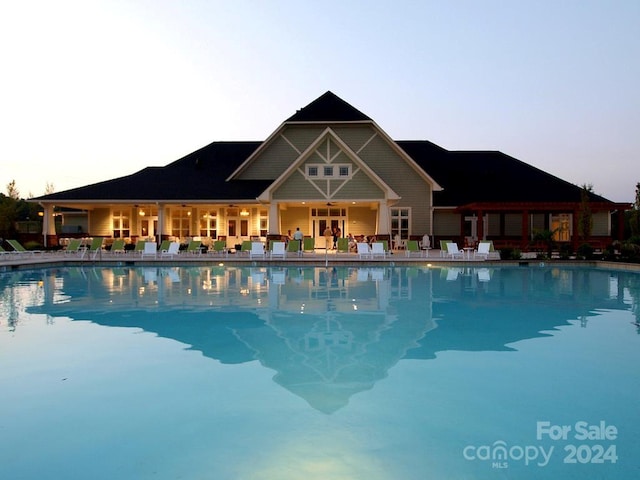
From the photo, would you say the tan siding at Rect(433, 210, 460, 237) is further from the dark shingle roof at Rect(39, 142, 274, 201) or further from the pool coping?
the dark shingle roof at Rect(39, 142, 274, 201)

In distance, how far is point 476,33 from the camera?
2717 cm

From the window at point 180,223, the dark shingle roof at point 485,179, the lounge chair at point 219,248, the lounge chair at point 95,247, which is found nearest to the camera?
the lounge chair at point 95,247

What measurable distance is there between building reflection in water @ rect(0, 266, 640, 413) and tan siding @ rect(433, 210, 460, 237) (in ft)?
32.9

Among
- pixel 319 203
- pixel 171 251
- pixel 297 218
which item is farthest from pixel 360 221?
pixel 171 251

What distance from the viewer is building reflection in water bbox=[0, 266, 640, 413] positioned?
7.38m

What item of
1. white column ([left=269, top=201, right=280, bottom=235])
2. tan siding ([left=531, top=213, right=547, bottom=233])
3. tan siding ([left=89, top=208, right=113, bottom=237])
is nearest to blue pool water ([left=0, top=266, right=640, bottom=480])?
white column ([left=269, top=201, right=280, bottom=235])

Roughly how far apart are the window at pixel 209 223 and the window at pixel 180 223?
1013 millimetres

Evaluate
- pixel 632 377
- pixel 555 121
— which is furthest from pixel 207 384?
pixel 555 121

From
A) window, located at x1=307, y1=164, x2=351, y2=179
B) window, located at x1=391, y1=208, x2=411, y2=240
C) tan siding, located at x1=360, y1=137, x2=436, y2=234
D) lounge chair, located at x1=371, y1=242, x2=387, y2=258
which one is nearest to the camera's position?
lounge chair, located at x1=371, y1=242, x2=387, y2=258

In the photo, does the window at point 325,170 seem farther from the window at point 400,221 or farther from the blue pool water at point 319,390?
the blue pool water at point 319,390

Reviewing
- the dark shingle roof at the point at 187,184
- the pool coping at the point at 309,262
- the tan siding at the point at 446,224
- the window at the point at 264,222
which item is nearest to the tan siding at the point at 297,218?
the window at the point at 264,222

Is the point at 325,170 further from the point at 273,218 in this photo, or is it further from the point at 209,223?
the point at 209,223

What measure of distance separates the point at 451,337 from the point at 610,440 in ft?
13.4

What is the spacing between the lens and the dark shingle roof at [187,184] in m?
27.9
